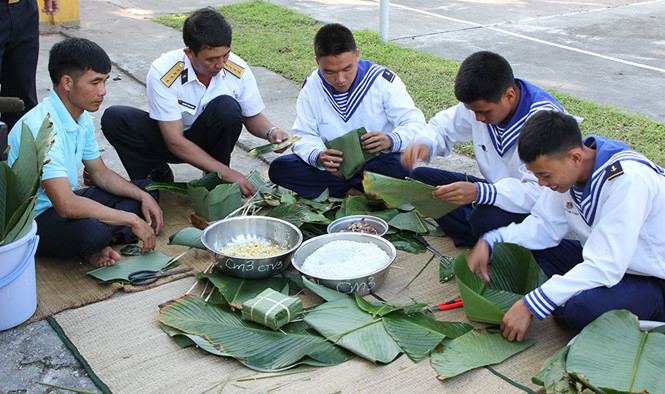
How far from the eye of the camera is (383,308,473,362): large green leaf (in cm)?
225

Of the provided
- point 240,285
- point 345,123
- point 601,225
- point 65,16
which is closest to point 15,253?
point 240,285

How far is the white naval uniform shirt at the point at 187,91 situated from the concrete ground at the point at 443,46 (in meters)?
0.55

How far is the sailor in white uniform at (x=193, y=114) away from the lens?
3.39 metres

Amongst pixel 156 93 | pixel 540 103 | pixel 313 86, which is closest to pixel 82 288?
pixel 156 93

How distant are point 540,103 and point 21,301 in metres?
2.28

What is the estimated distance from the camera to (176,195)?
12.2 ft

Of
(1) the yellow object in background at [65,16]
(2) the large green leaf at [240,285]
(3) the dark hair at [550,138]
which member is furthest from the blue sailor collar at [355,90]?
(1) the yellow object in background at [65,16]

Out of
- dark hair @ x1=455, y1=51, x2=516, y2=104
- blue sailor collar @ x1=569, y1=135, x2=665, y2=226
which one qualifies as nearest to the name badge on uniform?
dark hair @ x1=455, y1=51, x2=516, y2=104

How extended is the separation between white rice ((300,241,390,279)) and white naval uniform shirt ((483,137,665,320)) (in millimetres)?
684

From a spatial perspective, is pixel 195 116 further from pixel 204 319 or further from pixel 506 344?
pixel 506 344

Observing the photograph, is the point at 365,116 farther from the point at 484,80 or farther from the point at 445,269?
the point at 445,269

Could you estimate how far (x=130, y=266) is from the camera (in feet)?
9.39

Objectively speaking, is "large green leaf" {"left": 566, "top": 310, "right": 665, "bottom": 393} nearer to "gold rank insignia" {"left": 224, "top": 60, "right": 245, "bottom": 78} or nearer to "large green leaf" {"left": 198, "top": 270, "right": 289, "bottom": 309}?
"large green leaf" {"left": 198, "top": 270, "right": 289, "bottom": 309}

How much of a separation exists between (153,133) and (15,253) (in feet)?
4.54
